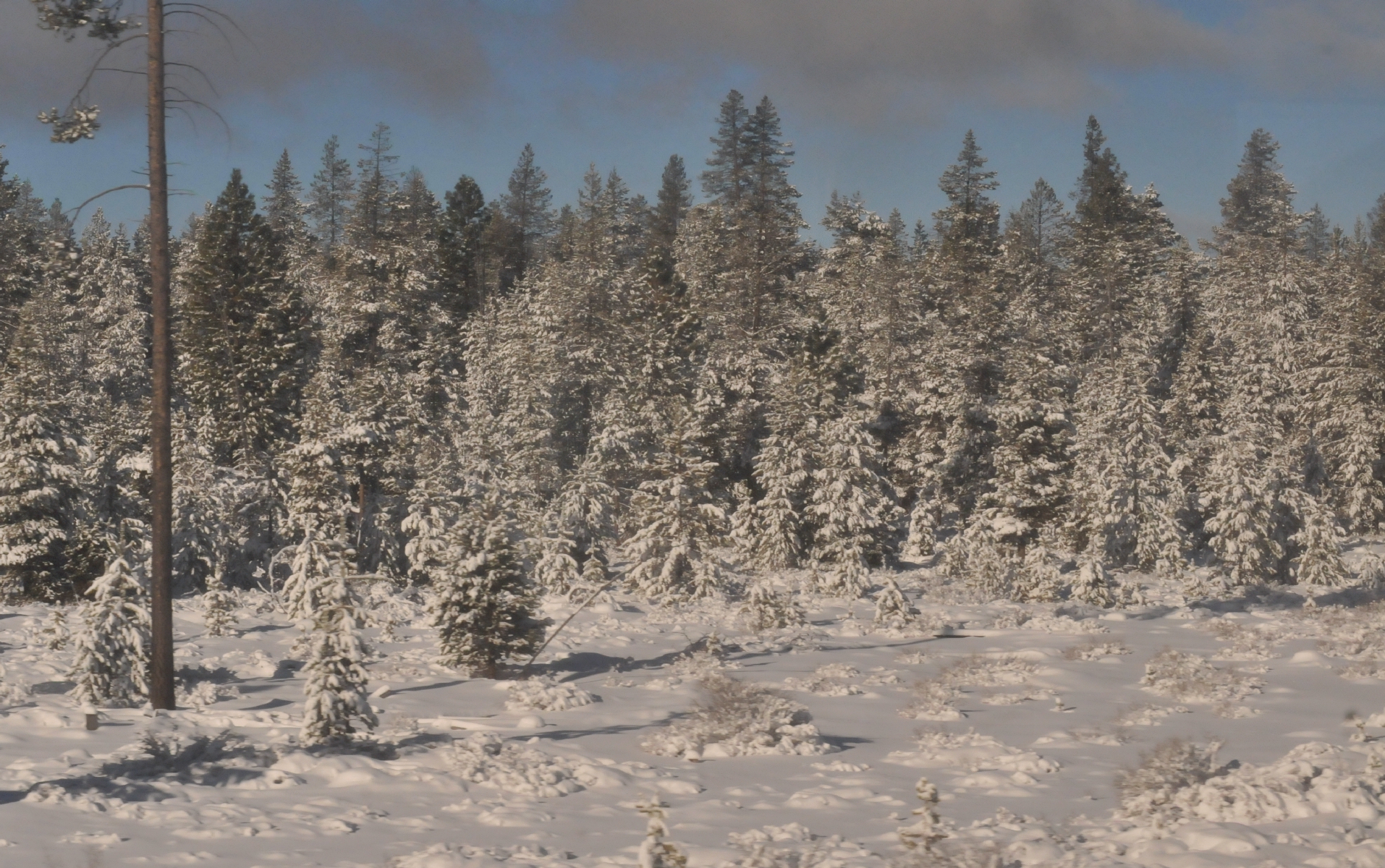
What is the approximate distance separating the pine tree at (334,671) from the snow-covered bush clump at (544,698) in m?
3.66

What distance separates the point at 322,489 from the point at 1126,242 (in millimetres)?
47547

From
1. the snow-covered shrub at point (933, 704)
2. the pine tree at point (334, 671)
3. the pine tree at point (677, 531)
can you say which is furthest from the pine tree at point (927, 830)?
the pine tree at point (677, 531)

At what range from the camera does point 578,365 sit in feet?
141

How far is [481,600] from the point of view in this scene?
17.1m

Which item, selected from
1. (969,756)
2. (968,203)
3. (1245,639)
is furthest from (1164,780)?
(968,203)

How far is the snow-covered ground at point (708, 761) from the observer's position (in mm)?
8766

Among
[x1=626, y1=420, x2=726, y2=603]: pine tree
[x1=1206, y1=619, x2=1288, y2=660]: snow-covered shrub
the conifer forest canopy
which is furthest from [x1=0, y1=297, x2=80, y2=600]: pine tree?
[x1=1206, y1=619, x2=1288, y2=660]: snow-covered shrub

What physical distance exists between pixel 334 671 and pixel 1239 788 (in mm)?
8869

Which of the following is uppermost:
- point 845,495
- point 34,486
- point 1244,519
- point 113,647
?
point 34,486

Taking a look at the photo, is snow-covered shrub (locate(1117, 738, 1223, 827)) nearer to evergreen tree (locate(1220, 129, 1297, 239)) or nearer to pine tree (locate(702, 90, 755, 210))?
pine tree (locate(702, 90, 755, 210))

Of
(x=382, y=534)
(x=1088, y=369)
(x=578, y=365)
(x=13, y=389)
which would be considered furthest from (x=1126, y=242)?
(x=13, y=389)

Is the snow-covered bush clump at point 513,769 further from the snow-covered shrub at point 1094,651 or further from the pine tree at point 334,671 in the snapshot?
the snow-covered shrub at point 1094,651

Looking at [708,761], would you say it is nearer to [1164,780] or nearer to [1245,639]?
[1164,780]

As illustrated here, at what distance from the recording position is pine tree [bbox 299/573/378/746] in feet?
36.4
